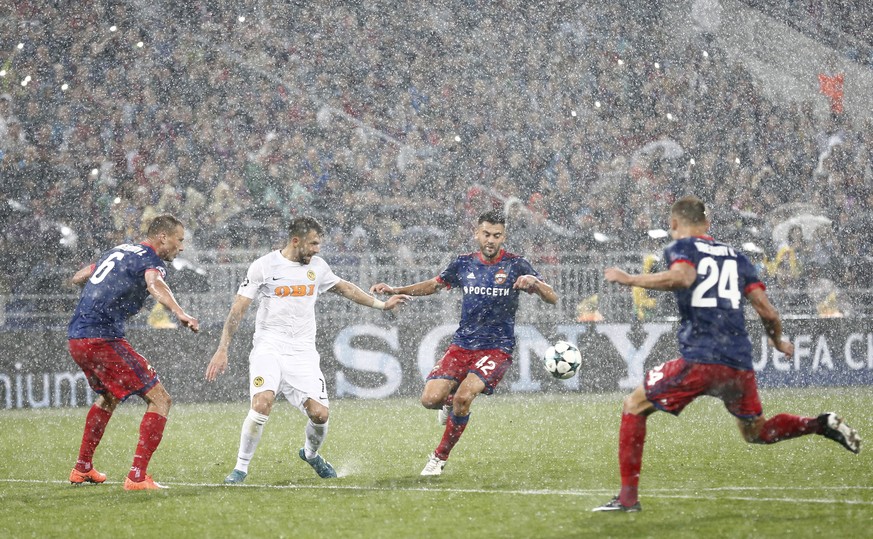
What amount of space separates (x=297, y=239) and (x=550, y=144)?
12.5 meters

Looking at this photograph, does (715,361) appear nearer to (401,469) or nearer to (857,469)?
(857,469)

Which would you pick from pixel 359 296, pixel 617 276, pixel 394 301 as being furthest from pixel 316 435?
pixel 617 276

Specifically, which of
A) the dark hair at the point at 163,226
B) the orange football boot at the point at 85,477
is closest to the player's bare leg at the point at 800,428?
the dark hair at the point at 163,226

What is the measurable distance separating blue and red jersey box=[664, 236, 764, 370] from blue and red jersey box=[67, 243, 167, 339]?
12.9 feet

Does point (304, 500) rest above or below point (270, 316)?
below

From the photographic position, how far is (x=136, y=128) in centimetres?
1895

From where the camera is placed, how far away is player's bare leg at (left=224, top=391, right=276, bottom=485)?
8.55m

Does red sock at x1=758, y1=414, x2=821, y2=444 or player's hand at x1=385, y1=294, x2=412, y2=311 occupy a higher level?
player's hand at x1=385, y1=294, x2=412, y2=311

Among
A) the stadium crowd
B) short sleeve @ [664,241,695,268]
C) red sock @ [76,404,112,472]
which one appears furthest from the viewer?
the stadium crowd

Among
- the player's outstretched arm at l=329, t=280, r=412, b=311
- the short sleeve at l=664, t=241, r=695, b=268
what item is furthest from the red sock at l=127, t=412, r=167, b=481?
the short sleeve at l=664, t=241, r=695, b=268

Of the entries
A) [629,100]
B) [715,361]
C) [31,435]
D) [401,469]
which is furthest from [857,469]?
[629,100]

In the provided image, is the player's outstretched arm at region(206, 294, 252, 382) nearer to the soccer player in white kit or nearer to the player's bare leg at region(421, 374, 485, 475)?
the soccer player in white kit

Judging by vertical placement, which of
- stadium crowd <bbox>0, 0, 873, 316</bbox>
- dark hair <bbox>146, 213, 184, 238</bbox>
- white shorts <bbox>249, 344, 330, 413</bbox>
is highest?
stadium crowd <bbox>0, 0, 873, 316</bbox>

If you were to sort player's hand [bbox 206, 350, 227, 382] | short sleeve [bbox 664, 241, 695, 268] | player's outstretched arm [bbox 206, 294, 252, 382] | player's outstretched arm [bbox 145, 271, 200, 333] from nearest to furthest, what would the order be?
short sleeve [bbox 664, 241, 695, 268] → player's outstretched arm [bbox 145, 271, 200, 333] → player's hand [bbox 206, 350, 227, 382] → player's outstretched arm [bbox 206, 294, 252, 382]
